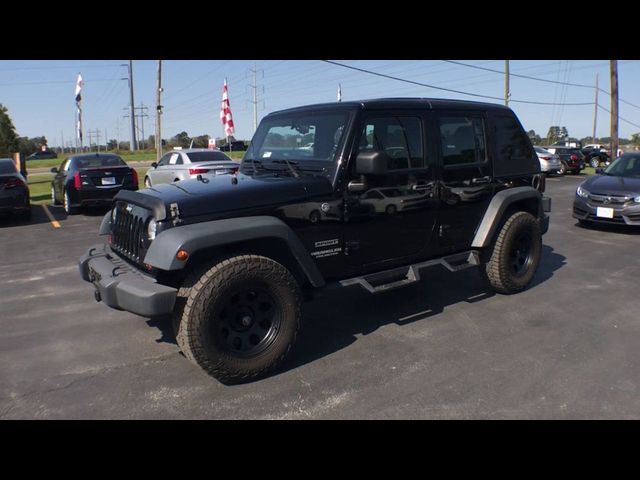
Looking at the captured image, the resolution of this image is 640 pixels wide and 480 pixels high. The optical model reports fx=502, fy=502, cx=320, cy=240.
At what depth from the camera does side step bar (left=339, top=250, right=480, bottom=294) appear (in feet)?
14.0

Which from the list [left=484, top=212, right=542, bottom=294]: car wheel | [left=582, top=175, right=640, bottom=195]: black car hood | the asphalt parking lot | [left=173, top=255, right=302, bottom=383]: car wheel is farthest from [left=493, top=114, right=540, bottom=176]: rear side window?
[left=582, top=175, right=640, bottom=195]: black car hood

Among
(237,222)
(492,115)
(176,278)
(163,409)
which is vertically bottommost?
(163,409)

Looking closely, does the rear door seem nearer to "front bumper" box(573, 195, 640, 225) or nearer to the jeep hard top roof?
the jeep hard top roof

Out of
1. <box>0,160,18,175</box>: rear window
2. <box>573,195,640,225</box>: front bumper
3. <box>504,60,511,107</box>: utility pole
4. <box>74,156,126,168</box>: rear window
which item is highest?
<box>504,60,511,107</box>: utility pole

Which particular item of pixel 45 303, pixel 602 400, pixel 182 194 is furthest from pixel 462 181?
Answer: pixel 45 303

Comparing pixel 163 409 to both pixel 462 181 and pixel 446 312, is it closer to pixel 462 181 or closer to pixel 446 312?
pixel 446 312

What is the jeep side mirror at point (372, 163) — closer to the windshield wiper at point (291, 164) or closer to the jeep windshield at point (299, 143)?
the jeep windshield at point (299, 143)

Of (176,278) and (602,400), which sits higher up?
(176,278)

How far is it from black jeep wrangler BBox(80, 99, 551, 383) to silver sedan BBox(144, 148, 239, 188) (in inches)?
320

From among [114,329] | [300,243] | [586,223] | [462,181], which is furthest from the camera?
[586,223]

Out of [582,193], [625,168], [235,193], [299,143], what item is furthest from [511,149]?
[625,168]

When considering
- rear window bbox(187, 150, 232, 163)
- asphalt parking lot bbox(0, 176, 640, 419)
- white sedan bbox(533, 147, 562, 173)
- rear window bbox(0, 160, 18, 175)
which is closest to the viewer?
asphalt parking lot bbox(0, 176, 640, 419)

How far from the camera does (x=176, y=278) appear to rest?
361 cm

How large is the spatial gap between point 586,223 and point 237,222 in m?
9.39
